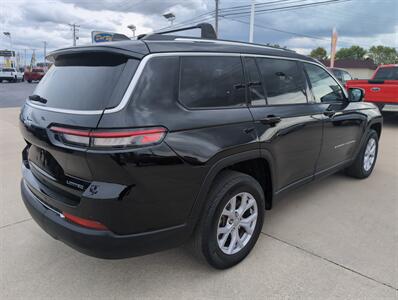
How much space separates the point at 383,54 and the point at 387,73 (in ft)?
282

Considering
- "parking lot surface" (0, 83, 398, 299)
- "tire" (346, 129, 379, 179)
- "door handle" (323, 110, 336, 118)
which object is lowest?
"parking lot surface" (0, 83, 398, 299)

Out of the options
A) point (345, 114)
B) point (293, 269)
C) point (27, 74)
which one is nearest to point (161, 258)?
point (293, 269)

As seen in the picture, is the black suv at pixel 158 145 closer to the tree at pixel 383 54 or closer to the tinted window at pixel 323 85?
the tinted window at pixel 323 85

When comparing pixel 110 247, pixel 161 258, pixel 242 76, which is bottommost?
pixel 161 258

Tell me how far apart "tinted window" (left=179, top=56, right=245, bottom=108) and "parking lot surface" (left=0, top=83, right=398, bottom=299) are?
4.50 ft

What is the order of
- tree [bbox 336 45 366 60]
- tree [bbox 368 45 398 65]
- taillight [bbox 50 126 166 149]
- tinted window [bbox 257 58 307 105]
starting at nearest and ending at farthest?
taillight [bbox 50 126 166 149] < tinted window [bbox 257 58 307 105] < tree [bbox 368 45 398 65] < tree [bbox 336 45 366 60]

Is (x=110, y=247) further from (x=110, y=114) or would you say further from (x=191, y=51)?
(x=191, y=51)

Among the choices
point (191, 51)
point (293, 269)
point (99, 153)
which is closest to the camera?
point (99, 153)

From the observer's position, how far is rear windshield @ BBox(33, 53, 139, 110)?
2072mm

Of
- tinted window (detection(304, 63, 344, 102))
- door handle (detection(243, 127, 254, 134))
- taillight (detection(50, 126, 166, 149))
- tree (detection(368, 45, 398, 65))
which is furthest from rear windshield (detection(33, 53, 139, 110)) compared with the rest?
tree (detection(368, 45, 398, 65))

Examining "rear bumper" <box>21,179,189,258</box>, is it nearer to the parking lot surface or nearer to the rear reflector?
the rear reflector

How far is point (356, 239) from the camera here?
3.18m

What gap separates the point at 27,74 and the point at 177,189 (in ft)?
132

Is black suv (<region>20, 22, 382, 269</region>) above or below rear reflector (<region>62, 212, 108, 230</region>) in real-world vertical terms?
above
